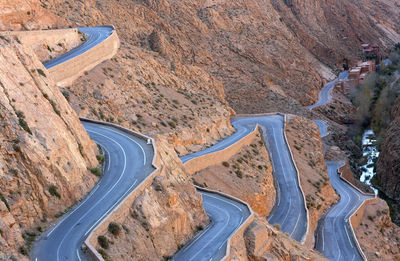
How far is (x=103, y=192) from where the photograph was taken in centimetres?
1877

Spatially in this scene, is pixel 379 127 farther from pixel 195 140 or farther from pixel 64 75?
pixel 64 75

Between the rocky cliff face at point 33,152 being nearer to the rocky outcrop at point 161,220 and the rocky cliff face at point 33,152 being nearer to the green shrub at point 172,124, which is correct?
the rocky outcrop at point 161,220

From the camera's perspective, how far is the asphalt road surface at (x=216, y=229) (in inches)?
761

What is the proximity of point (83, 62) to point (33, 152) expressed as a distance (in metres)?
17.7

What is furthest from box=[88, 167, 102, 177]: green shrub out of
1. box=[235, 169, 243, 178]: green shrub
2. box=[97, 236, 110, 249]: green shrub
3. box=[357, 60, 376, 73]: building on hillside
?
box=[357, 60, 376, 73]: building on hillside

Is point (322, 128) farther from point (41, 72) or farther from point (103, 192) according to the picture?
point (103, 192)

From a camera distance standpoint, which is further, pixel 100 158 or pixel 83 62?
pixel 83 62

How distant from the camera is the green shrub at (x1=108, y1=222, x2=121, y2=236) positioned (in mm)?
16875

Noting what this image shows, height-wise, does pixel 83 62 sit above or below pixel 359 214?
above

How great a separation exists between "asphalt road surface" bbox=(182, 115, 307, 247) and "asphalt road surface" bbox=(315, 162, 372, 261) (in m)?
2.03

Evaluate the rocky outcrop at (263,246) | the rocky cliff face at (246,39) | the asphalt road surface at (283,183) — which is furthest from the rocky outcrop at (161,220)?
the rocky cliff face at (246,39)

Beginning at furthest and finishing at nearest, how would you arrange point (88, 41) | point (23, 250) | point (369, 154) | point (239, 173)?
point (369, 154), point (88, 41), point (239, 173), point (23, 250)

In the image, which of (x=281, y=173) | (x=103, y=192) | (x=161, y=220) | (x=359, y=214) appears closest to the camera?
(x=103, y=192)

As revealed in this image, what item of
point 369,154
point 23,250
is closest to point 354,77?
point 369,154
